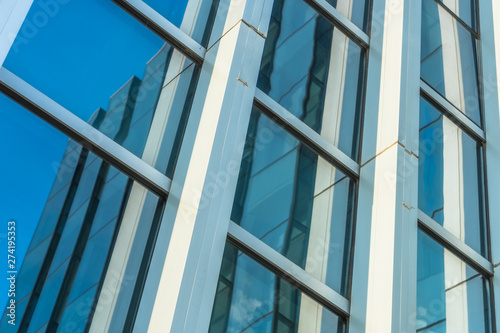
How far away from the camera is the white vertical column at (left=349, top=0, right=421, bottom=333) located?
349 inches

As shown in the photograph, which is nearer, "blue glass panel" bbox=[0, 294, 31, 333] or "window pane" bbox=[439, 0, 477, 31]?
"blue glass panel" bbox=[0, 294, 31, 333]

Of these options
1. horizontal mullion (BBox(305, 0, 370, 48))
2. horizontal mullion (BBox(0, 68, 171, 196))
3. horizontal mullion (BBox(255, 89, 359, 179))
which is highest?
horizontal mullion (BBox(305, 0, 370, 48))

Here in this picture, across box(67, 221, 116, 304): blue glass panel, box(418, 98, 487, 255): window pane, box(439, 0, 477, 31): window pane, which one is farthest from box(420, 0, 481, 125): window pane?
box(67, 221, 116, 304): blue glass panel

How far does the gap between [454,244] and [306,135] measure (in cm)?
266

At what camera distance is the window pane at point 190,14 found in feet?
32.9

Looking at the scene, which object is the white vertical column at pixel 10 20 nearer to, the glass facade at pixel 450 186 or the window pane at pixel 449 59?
the glass facade at pixel 450 186

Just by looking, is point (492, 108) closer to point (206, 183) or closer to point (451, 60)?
point (451, 60)

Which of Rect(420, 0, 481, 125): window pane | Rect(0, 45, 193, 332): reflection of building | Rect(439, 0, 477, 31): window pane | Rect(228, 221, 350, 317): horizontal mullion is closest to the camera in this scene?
Rect(0, 45, 193, 332): reflection of building

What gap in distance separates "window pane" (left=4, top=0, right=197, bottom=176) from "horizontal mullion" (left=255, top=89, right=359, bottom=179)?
1.06m

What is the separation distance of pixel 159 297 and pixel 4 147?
2.16 m

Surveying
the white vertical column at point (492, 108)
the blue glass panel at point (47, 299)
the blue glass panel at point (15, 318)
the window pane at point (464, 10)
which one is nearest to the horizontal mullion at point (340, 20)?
the white vertical column at point (492, 108)

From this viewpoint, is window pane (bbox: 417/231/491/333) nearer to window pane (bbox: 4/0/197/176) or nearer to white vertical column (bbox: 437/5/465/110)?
white vertical column (bbox: 437/5/465/110)

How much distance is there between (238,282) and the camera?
8328mm

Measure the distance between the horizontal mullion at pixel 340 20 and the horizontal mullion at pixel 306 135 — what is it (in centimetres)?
248
